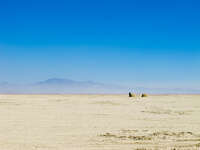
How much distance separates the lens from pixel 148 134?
16.7 meters

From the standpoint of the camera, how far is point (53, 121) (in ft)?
71.9

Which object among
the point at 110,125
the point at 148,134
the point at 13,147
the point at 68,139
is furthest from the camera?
the point at 110,125

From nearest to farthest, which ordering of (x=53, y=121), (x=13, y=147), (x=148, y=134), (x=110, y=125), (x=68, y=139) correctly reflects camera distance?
1. (x=13, y=147)
2. (x=68, y=139)
3. (x=148, y=134)
4. (x=110, y=125)
5. (x=53, y=121)

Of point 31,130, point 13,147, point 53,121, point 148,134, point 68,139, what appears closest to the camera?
point 13,147

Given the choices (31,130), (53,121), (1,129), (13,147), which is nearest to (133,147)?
(13,147)

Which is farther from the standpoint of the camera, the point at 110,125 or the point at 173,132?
the point at 110,125

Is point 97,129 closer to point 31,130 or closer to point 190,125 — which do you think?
point 31,130

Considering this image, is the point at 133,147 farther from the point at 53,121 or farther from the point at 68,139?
the point at 53,121

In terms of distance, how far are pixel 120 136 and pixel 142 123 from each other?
5397 mm

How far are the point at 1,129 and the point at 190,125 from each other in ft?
31.7

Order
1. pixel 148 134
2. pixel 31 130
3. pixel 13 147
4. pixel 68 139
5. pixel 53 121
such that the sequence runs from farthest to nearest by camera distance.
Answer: pixel 53 121 < pixel 31 130 < pixel 148 134 < pixel 68 139 < pixel 13 147

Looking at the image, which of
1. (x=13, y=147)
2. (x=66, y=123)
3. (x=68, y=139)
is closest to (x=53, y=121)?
(x=66, y=123)

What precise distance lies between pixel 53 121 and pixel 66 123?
1.21 meters

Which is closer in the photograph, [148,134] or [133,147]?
[133,147]
